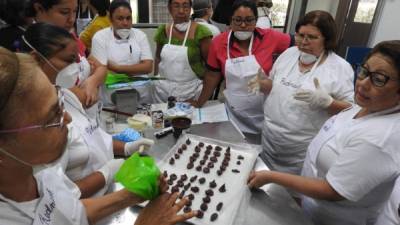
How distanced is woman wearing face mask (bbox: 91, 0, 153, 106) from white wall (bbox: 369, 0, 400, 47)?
13.0 ft

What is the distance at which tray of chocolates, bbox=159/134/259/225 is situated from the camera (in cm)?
101

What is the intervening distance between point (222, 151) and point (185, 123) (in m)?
0.30

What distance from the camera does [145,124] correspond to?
1637mm

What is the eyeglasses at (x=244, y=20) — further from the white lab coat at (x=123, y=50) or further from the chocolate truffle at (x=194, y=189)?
the chocolate truffle at (x=194, y=189)

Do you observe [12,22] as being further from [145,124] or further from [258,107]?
[258,107]

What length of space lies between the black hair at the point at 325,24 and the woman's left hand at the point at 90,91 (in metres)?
1.31

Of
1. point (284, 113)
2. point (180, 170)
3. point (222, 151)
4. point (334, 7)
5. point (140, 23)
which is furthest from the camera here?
point (334, 7)

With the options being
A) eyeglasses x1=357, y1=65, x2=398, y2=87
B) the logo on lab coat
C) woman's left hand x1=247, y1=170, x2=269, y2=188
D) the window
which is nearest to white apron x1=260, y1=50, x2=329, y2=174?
eyeglasses x1=357, y1=65, x2=398, y2=87

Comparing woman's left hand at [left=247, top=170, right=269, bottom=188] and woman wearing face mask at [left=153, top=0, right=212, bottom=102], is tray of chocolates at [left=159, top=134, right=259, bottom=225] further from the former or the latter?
woman wearing face mask at [left=153, top=0, right=212, bottom=102]

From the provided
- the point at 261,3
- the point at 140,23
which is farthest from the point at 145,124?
the point at 140,23

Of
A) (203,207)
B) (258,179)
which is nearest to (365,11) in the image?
(258,179)

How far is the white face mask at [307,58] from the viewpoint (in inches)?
64.9

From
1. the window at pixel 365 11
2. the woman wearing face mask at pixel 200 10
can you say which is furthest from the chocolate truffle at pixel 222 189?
the window at pixel 365 11

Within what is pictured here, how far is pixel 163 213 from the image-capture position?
89cm
